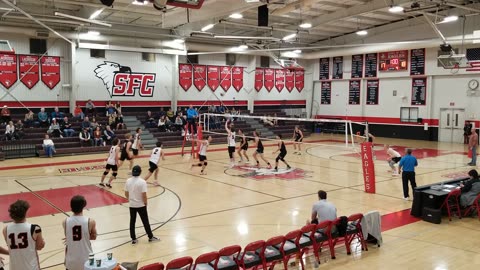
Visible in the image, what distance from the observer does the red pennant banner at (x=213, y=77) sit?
33312mm

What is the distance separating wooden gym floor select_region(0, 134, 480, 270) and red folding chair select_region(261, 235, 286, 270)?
93 cm

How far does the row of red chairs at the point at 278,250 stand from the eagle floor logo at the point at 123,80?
74.3 feet

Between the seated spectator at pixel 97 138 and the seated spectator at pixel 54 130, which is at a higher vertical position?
the seated spectator at pixel 54 130

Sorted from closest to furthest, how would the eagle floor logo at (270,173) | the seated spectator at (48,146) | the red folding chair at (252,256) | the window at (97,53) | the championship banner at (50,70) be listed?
the red folding chair at (252,256) < the eagle floor logo at (270,173) < the seated spectator at (48,146) < the championship banner at (50,70) < the window at (97,53)

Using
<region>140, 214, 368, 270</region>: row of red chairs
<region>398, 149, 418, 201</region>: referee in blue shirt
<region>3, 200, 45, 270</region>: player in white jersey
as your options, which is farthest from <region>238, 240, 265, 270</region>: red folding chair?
<region>398, 149, 418, 201</region>: referee in blue shirt

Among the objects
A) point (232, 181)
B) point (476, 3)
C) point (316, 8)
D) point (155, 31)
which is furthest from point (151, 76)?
point (476, 3)

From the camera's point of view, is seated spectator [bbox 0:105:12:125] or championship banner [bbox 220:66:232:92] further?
championship banner [bbox 220:66:232:92]

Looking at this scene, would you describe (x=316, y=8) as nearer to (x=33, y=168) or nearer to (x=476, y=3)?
(x=476, y=3)

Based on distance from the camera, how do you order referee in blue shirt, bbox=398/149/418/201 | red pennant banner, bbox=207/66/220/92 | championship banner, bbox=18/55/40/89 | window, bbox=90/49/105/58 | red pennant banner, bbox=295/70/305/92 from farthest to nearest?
red pennant banner, bbox=295/70/305/92, red pennant banner, bbox=207/66/220/92, window, bbox=90/49/105/58, championship banner, bbox=18/55/40/89, referee in blue shirt, bbox=398/149/418/201

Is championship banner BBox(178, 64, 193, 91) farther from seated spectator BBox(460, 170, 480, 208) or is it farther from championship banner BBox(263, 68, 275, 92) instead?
seated spectator BBox(460, 170, 480, 208)

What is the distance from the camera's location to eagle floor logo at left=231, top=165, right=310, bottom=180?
1742 centimetres

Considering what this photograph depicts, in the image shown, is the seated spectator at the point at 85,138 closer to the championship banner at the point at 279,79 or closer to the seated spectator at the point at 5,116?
the seated spectator at the point at 5,116

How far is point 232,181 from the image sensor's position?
1658 centimetres

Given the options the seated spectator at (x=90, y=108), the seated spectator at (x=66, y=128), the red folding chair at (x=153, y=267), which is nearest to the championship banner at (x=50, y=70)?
the seated spectator at (x=90, y=108)
